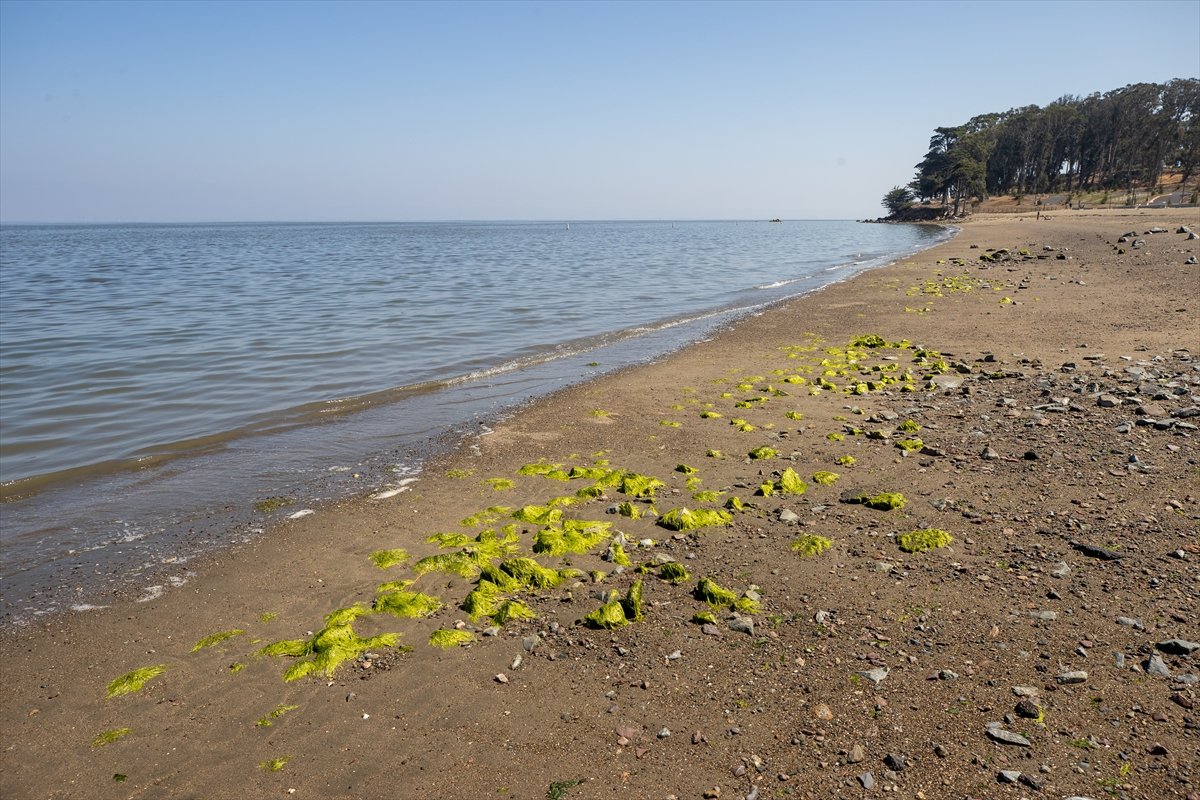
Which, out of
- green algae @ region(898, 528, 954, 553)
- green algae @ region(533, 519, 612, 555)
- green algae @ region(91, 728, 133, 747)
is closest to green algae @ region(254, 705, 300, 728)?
A: green algae @ region(91, 728, 133, 747)

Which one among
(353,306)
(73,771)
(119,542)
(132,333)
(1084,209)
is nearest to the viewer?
(73,771)

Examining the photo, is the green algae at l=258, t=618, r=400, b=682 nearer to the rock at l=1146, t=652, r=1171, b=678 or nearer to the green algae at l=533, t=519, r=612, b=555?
the green algae at l=533, t=519, r=612, b=555

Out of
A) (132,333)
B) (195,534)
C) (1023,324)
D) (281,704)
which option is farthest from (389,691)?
(132,333)

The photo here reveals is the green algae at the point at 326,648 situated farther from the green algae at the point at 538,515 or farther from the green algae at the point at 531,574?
the green algae at the point at 538,515

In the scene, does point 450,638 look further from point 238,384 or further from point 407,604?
point 238,384

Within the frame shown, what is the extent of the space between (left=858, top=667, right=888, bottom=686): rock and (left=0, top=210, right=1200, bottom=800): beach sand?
0.07 feet

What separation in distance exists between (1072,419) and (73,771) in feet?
36.7

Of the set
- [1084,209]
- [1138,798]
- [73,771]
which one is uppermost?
[1084,209]

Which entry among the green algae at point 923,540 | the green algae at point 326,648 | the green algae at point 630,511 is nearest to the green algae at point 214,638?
the green algae at point 326,648

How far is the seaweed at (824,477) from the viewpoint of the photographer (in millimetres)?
7914

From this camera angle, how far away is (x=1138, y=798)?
136 inches

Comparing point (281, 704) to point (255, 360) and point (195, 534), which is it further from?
point (255, 360)

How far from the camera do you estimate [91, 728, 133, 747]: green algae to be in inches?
173

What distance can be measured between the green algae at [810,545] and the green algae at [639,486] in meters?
1.95
